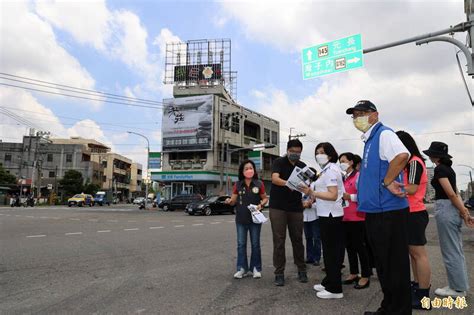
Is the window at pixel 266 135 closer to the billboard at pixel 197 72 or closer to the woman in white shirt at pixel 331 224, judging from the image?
the billboard at pixel 197 72

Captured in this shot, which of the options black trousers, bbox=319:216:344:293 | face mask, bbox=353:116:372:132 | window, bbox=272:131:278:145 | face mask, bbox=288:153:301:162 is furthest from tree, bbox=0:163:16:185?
face mask, bbox=353:116:372:132

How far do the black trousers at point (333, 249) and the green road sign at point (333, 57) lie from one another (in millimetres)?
8501

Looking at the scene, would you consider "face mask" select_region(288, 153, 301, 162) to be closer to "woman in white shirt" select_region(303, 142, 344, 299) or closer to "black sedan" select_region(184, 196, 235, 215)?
"woman in white shirt" select_region(303, 142, 344, 299)

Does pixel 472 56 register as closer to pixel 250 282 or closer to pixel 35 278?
pixel 250 282

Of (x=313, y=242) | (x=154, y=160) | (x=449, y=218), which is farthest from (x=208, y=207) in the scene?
(x=449, y=218)

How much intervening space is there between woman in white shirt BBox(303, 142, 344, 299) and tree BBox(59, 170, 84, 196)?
5961cm

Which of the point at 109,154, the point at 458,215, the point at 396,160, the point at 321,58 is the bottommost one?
the point at 458,215

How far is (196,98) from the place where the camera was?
43.7 m

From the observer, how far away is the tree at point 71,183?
5731 cm

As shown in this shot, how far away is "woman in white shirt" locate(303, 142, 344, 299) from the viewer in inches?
165

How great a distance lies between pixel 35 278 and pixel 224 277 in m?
2.72

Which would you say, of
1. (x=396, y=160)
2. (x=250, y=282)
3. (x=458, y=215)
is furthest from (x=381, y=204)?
(x=250, y=282)

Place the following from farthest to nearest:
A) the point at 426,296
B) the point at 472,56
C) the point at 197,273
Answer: the point at 472,56, the point at 197,273, the point at 426,296

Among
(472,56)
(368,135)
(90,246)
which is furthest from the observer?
(472,56)
